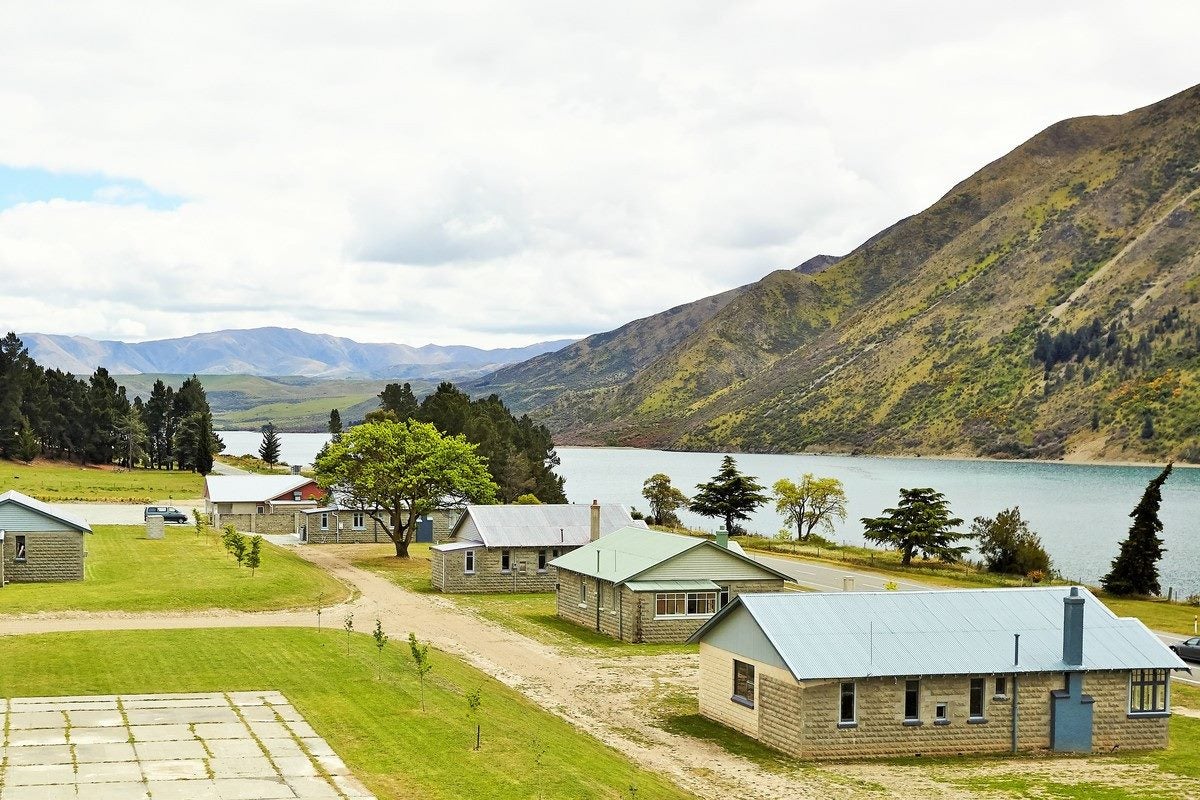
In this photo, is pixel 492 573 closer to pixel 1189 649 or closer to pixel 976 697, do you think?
A: pixel 1189 649

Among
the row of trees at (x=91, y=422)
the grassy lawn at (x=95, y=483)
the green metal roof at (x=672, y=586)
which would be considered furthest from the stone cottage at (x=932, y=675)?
the row of trees at (x=91, y=422)

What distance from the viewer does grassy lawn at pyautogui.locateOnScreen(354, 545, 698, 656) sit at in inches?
1986

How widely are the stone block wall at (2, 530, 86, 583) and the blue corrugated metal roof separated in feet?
108

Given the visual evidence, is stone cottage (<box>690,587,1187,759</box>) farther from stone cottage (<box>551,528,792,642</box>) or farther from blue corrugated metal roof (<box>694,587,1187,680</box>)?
stone cottage (<box>551,528,792,642</box>)

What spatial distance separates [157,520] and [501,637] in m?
33.7

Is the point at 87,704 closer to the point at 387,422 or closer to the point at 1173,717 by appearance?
the point at 1173,717

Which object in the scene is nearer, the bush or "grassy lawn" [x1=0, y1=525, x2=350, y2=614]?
"grassy lawn" [x1=0, y1=525, x2=350, y2=614]

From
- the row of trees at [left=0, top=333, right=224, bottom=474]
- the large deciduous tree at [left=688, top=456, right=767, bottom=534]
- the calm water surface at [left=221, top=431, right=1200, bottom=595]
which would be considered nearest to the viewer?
the calm water surface at [left=221, top=431, right=1200, bottom=595]

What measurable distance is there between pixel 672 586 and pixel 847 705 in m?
19.5

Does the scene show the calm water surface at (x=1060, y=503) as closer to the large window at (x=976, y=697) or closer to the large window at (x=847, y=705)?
the large window at (x=976, y=697)

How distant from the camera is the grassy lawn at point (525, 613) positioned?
165ft

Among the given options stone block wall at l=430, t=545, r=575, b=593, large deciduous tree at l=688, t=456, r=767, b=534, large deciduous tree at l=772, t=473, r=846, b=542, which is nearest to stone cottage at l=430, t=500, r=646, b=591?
stone block wall at l=430, t=545, r=575, b=593

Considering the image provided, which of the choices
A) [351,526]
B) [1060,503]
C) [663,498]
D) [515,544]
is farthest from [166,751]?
[1060,503]

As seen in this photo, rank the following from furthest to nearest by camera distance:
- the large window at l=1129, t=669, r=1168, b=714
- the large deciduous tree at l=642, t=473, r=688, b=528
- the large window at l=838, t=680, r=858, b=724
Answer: the large deciduous tree at l=642, t=473, r=688, b=528
the large window at l=1129, t=669, r=1168, b=714
the large window at l=838, t=680, r=858, b=724
